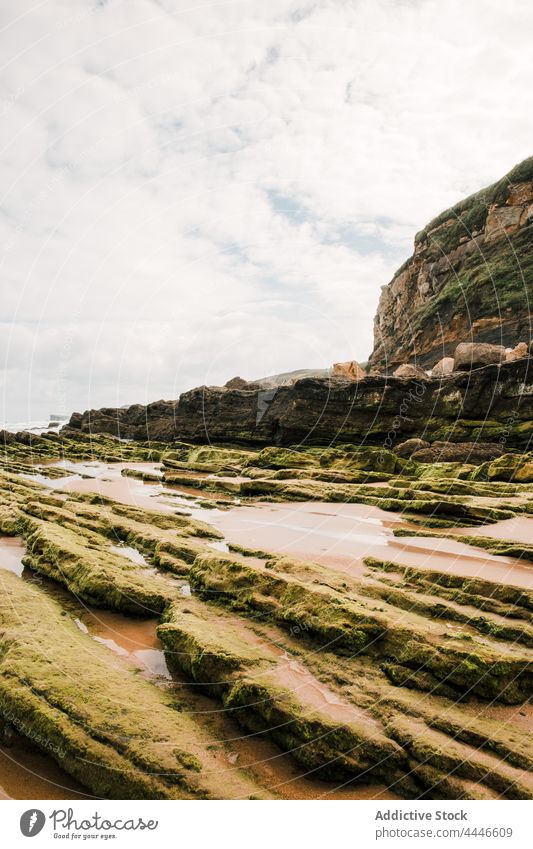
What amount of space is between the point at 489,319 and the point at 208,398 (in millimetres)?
38424

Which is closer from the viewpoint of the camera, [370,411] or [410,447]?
[410,447]

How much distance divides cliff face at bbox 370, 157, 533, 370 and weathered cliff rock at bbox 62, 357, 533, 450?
2409 cm

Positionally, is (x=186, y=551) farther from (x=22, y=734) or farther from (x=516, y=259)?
(x=516, y=259)

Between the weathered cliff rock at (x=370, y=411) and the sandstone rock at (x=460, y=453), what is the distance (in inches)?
72.0

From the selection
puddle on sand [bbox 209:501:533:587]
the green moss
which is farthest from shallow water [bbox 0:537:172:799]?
puddle on sand [bbox 209:501:533:587]

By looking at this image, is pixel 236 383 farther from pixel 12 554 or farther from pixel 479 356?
pixel 12 554

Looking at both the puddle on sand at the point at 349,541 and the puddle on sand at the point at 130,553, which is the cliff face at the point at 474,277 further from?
the puddle on sand at the point at 130,553

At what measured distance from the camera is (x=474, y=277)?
210ft

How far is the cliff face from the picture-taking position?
190 feet

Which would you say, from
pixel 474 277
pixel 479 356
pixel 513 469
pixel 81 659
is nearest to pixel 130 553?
pixel 81 659

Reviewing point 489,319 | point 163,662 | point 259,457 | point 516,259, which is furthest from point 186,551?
point 516,259

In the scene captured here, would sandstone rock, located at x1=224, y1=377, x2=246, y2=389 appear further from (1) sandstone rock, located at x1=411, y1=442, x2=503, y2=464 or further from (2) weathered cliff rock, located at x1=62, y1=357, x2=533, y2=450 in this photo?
(1) sandstone rock, located at x1=411, y1=442, x2=503, y2=464

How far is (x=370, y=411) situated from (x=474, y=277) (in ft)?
133

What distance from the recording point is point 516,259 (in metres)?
60.2
